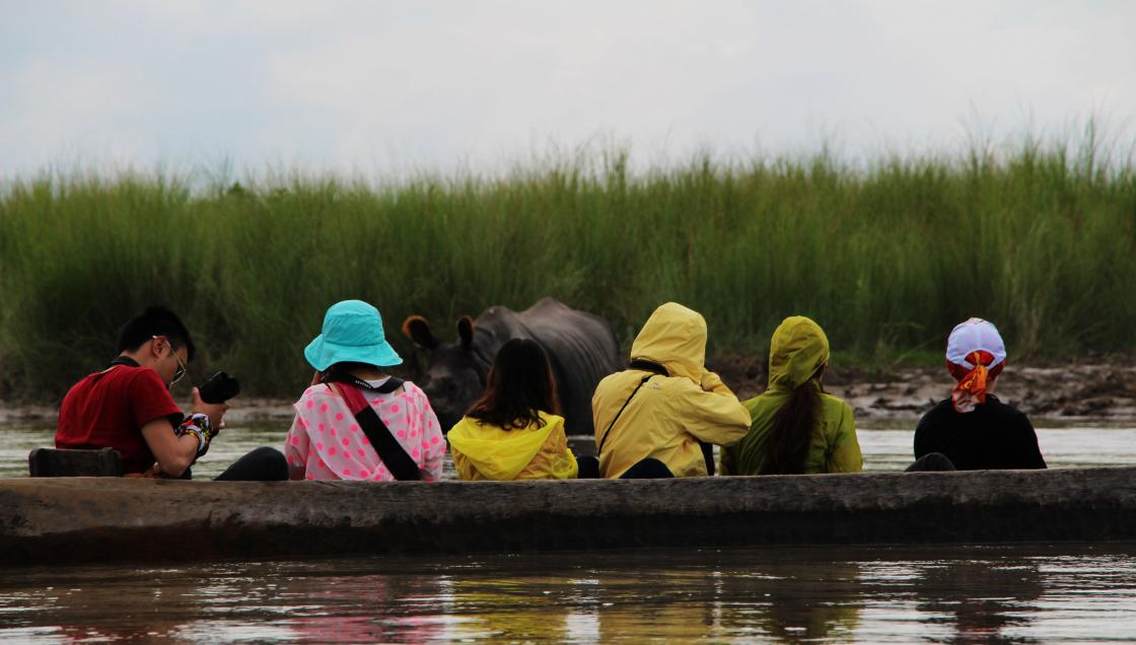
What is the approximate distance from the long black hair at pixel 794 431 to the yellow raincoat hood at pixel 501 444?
2.98 ft

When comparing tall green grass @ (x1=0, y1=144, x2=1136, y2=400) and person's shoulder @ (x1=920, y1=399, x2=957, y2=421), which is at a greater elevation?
tall green grass @ (x1=0, y1=144, x2=1136, y2=400)

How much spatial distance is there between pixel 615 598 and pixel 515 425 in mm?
1539

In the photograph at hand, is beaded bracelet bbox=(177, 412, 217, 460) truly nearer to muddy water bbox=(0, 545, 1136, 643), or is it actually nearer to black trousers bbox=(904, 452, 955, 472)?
muddy water bbox=(0, 545, 1136, 643)

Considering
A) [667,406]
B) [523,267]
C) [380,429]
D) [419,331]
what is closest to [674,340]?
[667,406]

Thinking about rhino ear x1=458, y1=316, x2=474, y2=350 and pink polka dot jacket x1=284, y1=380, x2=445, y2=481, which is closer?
pink polka dot jacket x1=284, y1=380, x2=445, y2=481

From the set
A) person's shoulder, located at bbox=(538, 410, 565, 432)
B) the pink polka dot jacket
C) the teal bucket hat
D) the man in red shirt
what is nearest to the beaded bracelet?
the man in red shirt

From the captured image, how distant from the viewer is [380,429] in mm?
7711

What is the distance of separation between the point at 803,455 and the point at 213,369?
35.7 feet

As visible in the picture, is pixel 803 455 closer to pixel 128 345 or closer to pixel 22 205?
pixel 128 345

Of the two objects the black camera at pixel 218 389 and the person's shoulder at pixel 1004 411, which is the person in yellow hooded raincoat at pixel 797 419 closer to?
the person's shoulder at pixel 1004 411

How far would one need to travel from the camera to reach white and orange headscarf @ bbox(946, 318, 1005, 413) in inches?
314

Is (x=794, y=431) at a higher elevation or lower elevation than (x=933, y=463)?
higher

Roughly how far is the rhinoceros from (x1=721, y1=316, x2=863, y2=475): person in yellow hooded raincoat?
19.7 ft

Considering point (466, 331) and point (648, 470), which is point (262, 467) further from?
point (466, 331)
